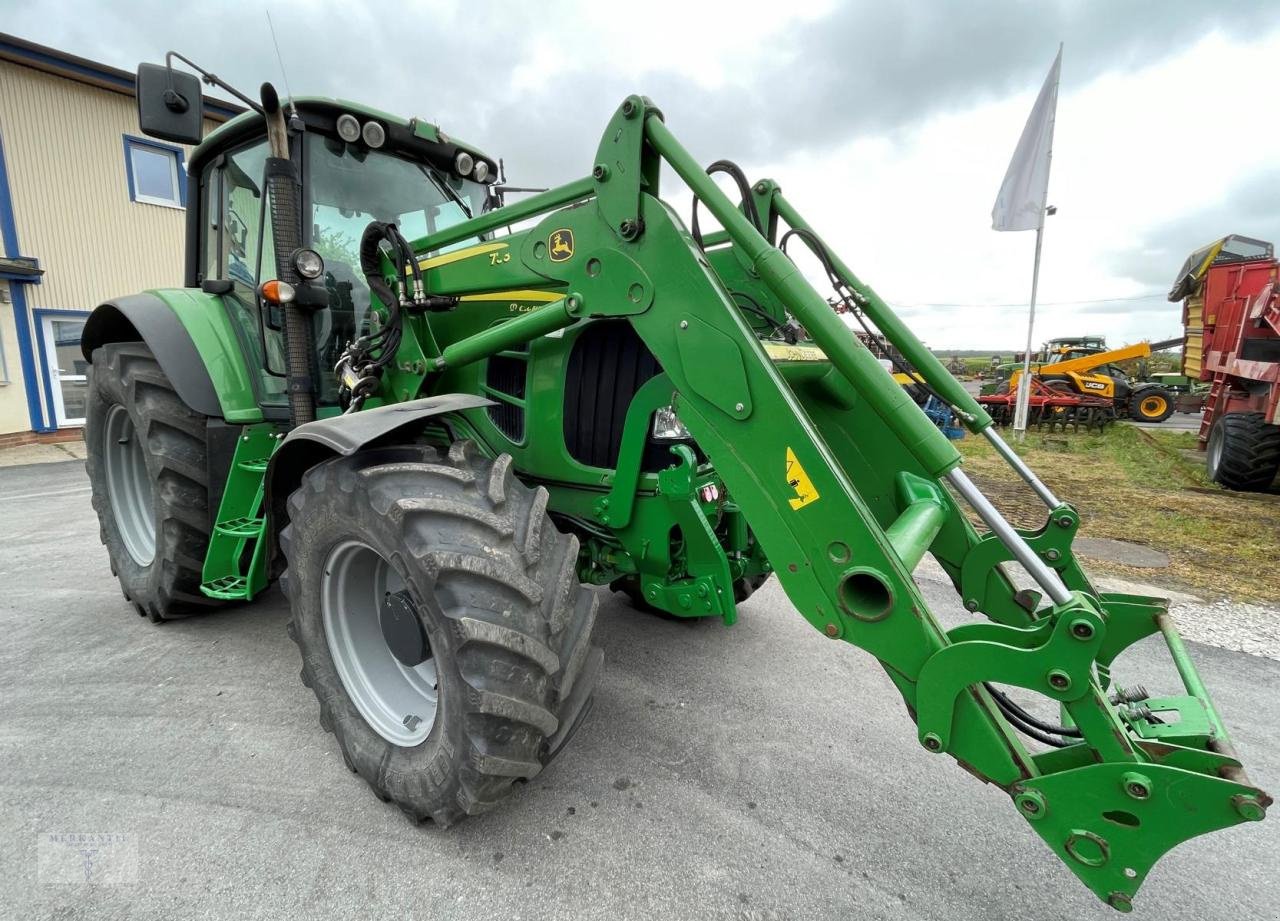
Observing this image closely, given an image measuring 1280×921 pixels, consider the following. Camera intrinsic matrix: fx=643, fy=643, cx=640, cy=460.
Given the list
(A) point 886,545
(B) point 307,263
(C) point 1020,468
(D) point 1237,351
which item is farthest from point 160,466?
(D) point 1237,351

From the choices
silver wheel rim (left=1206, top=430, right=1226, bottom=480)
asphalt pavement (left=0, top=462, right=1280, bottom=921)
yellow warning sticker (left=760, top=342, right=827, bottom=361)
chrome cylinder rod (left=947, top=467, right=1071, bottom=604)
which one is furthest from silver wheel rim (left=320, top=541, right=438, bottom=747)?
silver wheel rim (left=1206, top=430, right=1226, bottom=480)

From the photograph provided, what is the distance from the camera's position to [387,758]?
6.95 ft

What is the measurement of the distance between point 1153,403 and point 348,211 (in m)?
20.4

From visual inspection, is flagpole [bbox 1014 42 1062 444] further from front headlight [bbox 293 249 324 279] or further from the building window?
the building window

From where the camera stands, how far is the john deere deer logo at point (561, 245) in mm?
2113

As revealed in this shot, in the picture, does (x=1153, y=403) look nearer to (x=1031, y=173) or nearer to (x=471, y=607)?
(x=1031, y=173)

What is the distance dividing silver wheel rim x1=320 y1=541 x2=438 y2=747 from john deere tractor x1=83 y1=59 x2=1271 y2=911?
12 mm

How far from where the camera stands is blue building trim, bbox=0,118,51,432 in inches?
365

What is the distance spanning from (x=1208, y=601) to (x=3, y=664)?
22.6ft

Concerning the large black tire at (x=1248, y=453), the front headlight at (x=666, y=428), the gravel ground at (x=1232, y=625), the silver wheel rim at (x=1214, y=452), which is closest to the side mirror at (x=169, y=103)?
the front headlight at (x=666, y=428)

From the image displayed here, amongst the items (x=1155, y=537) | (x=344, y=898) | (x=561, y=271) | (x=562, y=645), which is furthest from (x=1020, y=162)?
(x=344, y=898)

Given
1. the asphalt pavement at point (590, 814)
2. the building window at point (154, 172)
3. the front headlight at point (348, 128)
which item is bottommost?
the asphalt pavement at point (590, 814)

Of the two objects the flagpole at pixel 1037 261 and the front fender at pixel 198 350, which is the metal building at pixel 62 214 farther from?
the flagpole at pixel 1037 261

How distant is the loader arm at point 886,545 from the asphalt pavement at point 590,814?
0.55 metres
